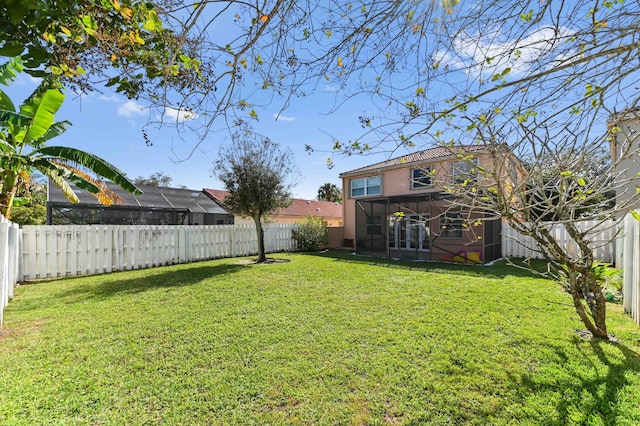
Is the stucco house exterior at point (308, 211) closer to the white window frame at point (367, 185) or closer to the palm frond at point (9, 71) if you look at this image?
the white window frame at point (367, 185)

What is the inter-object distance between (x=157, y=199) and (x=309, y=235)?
8.71m

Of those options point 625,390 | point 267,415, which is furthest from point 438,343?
point 267,415

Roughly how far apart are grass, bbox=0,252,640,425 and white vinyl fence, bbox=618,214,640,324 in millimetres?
265

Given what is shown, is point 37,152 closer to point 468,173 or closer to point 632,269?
point 468,173

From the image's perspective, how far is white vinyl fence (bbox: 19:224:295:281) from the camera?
27.1ft

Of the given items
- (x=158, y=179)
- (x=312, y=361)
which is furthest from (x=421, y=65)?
(x=158, y=179)

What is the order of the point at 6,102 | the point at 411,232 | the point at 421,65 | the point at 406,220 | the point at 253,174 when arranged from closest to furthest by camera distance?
the point at 421,65 → the point at 6,102 → the point at 253,174 → the point at 406,220 → the point at 411,232

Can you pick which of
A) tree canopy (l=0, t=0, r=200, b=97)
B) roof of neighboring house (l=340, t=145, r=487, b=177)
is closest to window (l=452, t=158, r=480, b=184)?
roof of neighboring house (l=340, t=145, r=487, b=177)

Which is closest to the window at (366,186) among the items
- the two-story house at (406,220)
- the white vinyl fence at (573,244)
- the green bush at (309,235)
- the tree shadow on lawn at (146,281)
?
the two-story house at (406,220)

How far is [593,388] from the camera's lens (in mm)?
2818

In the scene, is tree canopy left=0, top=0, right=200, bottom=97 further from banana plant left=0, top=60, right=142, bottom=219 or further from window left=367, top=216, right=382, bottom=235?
window left=367, top=216, right=382, bottom=235

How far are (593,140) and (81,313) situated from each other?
8163 mm

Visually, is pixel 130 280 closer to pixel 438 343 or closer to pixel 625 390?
pixel 438 343

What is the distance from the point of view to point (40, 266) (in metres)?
8.25
